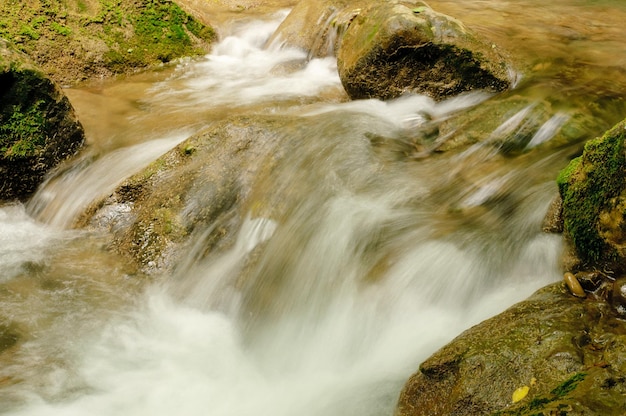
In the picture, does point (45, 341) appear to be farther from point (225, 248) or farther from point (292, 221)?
point (292, 221)

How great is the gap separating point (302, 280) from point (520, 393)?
83.8 inches

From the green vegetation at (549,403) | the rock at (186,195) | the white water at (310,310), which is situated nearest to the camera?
the green vegetation at (549,403)

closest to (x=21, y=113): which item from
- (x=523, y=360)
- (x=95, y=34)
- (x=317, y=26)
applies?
(x=95, y=34)

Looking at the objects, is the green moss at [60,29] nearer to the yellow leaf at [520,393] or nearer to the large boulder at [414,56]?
the large boulder at [414,56]

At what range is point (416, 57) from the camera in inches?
250

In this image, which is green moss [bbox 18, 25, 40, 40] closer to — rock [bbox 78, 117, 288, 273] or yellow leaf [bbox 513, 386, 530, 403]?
rock [bbox 78, 117, 288, 273]

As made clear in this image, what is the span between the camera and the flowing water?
3646 mm

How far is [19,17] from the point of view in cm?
793

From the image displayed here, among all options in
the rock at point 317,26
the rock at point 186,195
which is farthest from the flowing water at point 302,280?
the rock at point 317,26

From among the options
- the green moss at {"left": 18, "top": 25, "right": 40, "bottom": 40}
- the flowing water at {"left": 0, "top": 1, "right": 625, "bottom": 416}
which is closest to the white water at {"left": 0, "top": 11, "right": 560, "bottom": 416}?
the flowing water at {"left": 0, "top": 1, "right": 625, "bottom": 416}

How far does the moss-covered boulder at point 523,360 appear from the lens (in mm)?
2547

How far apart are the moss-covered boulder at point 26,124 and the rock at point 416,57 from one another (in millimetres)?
3435

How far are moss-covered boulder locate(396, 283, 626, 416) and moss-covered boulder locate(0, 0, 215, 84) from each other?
7160 millimetres

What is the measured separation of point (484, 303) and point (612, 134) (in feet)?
4.55
